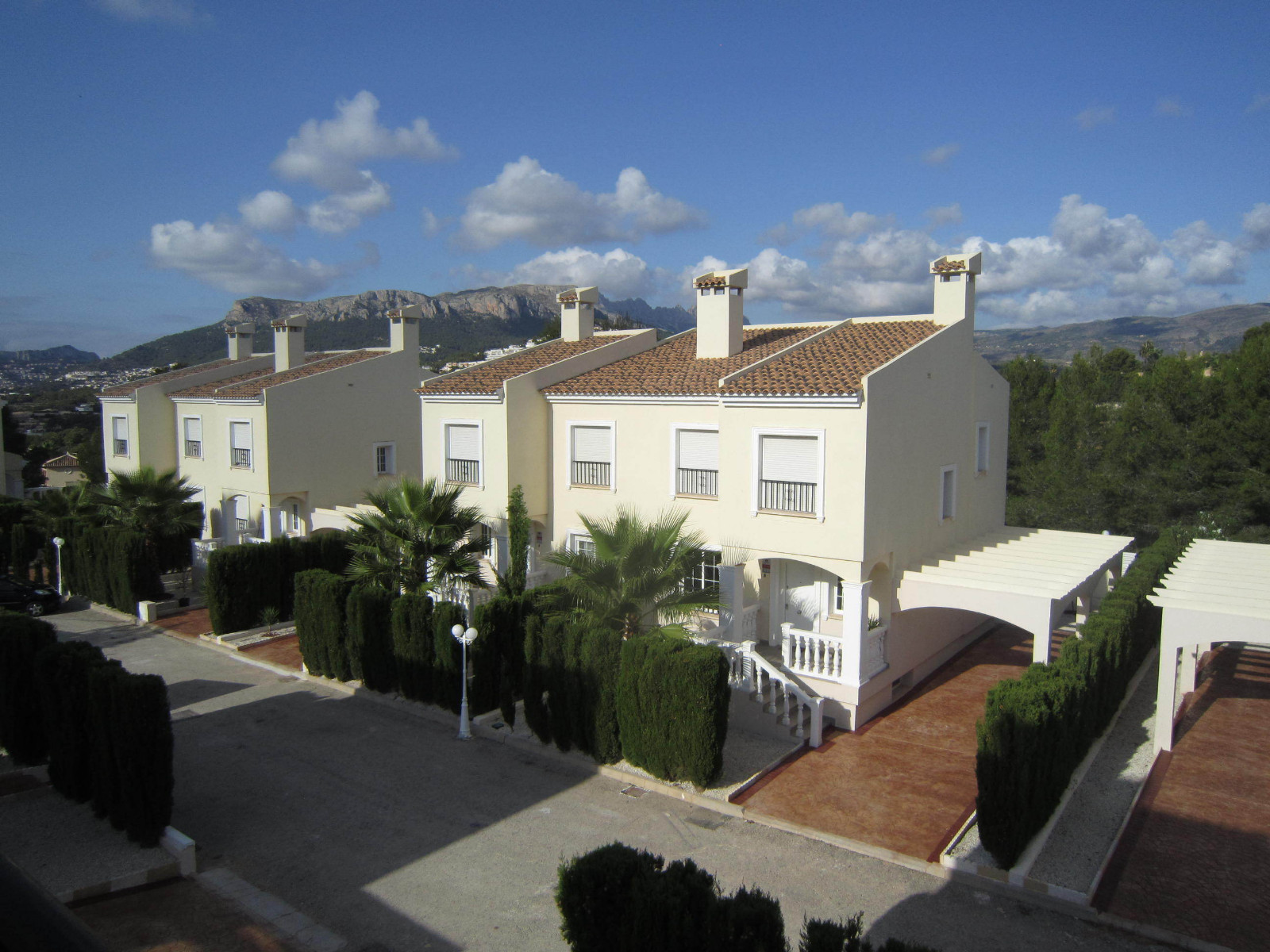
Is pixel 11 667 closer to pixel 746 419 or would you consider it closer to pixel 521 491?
pixel 521 491

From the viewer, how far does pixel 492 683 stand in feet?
53.2

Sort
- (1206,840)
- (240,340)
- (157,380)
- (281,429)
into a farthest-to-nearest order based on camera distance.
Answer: (240,340), (157,380), (281,429), (1206,840)

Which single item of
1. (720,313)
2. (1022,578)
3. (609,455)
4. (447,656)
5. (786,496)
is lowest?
(447,656)

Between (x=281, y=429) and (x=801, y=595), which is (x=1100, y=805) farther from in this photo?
(x=281, y=429)

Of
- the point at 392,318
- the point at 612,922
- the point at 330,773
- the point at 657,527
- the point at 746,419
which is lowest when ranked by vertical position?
the point at 330,773

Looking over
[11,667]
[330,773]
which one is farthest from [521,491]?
[11,667]

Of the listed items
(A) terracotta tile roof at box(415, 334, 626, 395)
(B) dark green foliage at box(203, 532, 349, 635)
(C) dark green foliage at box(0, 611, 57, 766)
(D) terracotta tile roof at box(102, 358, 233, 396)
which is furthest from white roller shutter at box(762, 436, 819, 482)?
(D) terracotta tile roof at box(102, 358, 233, 396)

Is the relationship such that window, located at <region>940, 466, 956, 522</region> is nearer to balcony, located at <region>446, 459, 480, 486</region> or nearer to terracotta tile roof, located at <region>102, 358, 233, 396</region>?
balcony, located at <region>446, 459, 480, 486</region>

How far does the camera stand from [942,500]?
19.1 metres

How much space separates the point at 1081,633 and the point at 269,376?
2673cm

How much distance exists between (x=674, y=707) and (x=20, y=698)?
9.76 m

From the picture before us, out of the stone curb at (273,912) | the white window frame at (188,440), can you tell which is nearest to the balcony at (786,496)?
the stone curb at (273,912)

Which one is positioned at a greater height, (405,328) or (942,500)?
(405,328)

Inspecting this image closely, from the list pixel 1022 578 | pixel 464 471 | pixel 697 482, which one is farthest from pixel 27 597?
pixel 1022 578
